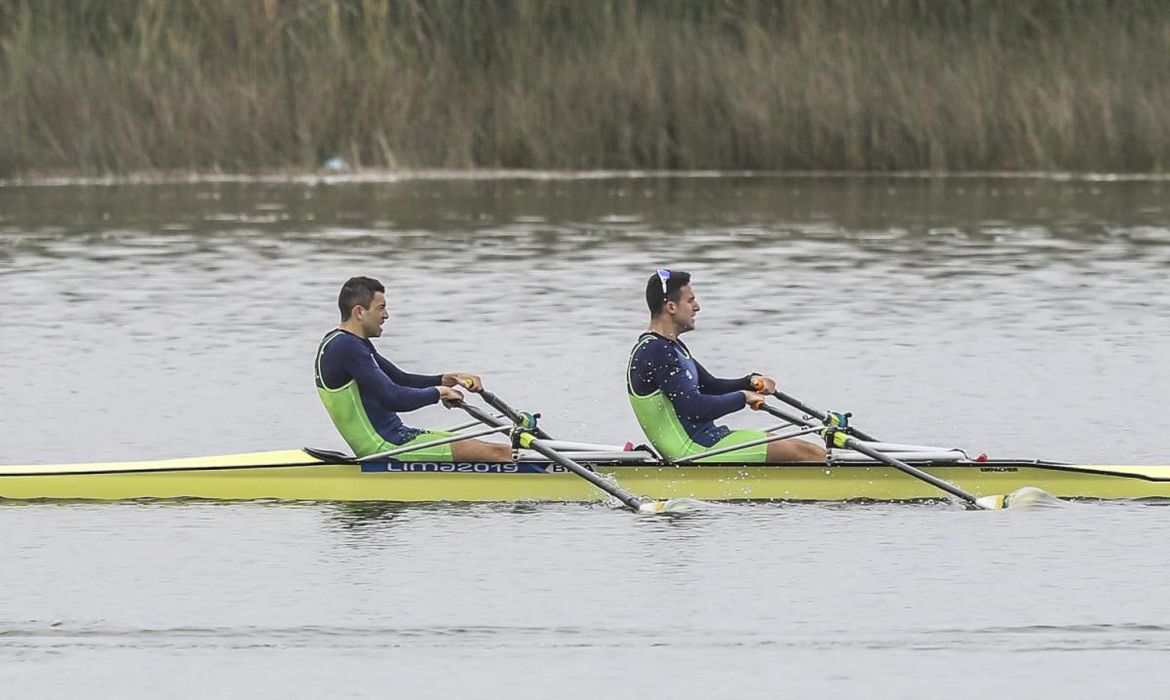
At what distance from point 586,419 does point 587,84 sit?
60.6 feet

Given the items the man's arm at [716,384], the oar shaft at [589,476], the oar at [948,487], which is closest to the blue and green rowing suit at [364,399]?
the oar shaft at [589,476]

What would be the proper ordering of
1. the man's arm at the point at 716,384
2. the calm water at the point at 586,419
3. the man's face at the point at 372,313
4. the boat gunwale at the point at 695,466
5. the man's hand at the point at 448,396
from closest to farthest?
the calm water at the point at 586,419
the man's hand at the point at 448,396
the boat gunwale at the point at 695,466
the man's face at the point at 372,313
the man's arm at the point at 716,384

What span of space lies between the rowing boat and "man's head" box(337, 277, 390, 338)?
→ 802mm

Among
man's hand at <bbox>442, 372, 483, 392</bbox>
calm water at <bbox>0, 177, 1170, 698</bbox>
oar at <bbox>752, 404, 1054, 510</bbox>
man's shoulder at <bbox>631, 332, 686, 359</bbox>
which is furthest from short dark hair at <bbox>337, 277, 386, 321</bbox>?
oar at <bbox>752, 404, 1054, 510</bbox>

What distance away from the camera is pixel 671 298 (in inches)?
601

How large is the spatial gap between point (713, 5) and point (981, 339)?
15.7 meters

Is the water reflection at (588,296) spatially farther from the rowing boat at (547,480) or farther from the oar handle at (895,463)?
the oar handle at (895,463)

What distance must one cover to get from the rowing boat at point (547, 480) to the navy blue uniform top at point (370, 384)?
1.05 feet

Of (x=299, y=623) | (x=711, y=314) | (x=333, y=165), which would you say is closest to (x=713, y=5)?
(x=333, y=165)

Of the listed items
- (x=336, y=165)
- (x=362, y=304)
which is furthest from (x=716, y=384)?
(x=336, y=165)

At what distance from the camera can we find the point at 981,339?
78.8ft

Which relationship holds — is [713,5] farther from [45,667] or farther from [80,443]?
[45,667]

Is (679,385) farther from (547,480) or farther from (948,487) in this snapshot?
(948,487)

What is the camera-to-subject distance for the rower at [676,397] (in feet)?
50.0
